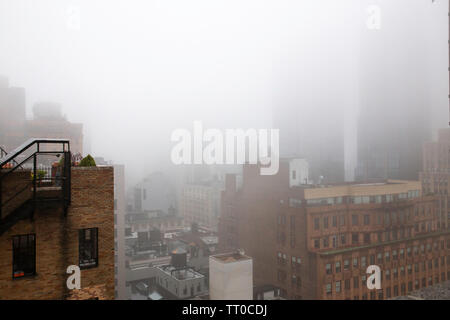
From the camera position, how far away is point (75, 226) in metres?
6.73

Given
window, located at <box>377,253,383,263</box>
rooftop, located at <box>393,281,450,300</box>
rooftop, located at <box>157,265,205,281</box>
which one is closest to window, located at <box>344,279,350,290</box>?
window, located at <box>377,253,383,263</box>

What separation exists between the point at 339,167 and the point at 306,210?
21.9 m

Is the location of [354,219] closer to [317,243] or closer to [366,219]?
[366,219]

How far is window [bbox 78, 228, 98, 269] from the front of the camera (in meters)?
6.90

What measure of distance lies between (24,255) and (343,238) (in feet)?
105

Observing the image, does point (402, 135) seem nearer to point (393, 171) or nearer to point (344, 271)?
point (393, 171)

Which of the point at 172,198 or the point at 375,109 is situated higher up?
the point at 375,109

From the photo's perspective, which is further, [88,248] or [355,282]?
[355,282]

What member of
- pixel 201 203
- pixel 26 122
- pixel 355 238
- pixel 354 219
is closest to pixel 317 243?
pixel 355 238

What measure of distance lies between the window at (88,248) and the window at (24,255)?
853 mm

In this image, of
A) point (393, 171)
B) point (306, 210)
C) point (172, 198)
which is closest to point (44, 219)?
point (306, 210)

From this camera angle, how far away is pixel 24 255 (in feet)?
20.9
